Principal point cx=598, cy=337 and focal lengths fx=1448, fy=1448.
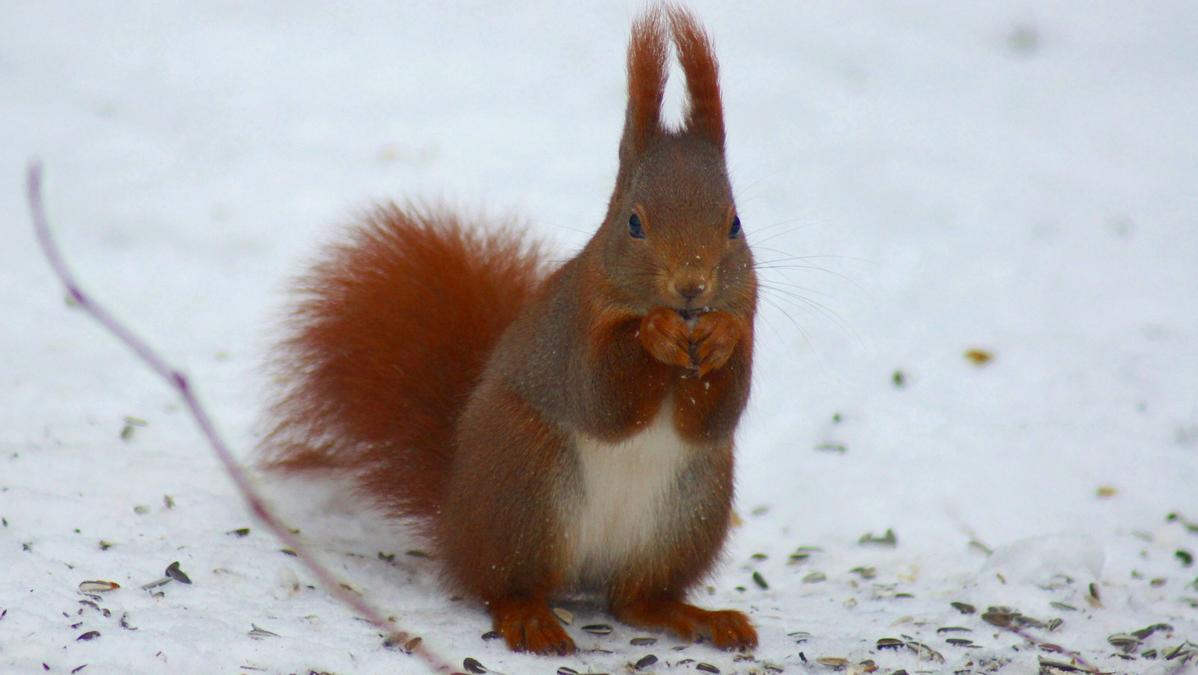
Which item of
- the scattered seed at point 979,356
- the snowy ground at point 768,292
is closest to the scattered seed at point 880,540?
the snowy ground at point 768,292

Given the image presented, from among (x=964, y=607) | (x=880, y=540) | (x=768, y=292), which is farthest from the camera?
(x=768, y=292)

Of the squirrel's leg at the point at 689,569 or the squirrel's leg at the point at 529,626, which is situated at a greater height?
the squirrel's leg at the point at 689,569

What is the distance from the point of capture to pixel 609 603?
8.66 feet

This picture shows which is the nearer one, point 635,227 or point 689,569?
point 635,227

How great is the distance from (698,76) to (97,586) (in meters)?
1.30

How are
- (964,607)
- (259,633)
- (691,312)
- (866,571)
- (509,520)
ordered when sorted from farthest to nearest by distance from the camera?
1. (866,571)
2. (964,607)
3. (509,520)
4. (691,312)
5. (259,633)

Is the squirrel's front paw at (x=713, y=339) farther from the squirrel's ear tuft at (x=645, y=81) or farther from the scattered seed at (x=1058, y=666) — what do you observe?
the scattered seed at (x=1058, y=666)

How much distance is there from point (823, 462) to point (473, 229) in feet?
3.57

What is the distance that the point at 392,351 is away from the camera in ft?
9.13

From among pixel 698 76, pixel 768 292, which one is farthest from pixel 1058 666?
pixel 768 292

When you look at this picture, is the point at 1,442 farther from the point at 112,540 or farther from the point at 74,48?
the point at 74,48

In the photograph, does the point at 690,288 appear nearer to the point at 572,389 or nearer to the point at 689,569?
the point at 572,389

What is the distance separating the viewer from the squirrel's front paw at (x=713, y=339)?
225 centimetres

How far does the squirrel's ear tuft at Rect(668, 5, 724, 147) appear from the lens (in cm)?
246
